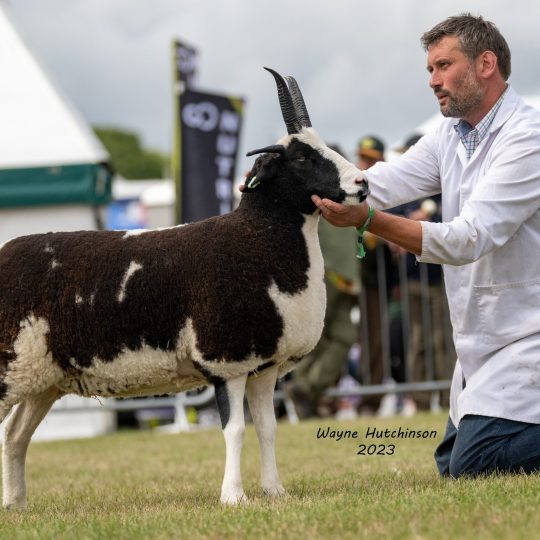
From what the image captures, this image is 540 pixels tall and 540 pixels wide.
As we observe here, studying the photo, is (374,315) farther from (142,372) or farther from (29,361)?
(29,361)

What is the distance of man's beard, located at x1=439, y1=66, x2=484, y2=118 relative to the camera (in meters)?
5.03

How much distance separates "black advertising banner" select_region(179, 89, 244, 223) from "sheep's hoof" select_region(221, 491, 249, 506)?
600 centimetres

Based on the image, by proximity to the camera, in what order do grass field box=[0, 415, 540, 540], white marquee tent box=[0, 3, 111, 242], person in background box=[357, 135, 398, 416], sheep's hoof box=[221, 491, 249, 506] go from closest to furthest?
grass field box=[0, 415, 540, 540]
sheep's hoof box=[221, 491, 249, 506]
white marquee tent box=[0, 3, 111, 242]
person in background box=[357, 135, 398, 416]

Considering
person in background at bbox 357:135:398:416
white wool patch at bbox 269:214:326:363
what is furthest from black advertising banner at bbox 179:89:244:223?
white wool patch at bbox 269:214:326:363

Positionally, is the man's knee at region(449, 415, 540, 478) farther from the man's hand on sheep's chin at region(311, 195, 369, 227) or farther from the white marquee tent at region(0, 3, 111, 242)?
the white marquee tent at region(0, 3, 111, 242)

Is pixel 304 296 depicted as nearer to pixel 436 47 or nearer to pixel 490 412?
pixel 490 412

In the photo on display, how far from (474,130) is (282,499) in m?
2.03

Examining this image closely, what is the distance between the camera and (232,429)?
4.66 m

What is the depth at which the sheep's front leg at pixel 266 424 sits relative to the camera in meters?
4.91

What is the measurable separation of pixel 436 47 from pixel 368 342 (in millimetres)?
6297

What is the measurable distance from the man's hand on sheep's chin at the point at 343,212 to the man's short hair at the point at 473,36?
3.39ft

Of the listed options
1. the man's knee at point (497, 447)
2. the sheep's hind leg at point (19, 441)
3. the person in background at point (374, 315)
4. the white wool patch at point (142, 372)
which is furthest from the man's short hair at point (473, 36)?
the person in background at point (374, 315)

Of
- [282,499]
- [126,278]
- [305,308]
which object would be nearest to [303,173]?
[305,308]

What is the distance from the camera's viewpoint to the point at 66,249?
16.0 ft
